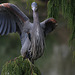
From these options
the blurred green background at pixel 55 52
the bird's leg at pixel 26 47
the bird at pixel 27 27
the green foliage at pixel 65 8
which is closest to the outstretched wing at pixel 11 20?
the bird at pixel 27 27

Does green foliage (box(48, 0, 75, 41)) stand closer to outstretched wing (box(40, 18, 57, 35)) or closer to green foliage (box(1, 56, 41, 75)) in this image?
outstretched wing (box(40, 18, 57, 35))

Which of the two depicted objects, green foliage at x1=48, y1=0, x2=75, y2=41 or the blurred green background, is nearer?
green foliage at x1=48, y1=0, x2=75, y2=41

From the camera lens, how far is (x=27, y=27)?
7.34ft

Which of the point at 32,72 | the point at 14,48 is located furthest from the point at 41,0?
the point at 32,72

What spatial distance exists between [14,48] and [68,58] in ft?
4.95

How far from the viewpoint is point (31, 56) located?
227 centimetres

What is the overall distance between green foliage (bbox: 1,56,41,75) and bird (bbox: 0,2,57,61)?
6.8 inches

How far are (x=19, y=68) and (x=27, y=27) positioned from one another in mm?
413

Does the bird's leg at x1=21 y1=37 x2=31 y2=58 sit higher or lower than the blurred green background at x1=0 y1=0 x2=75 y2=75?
higher

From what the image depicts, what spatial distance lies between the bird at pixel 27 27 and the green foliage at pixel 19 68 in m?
0.17

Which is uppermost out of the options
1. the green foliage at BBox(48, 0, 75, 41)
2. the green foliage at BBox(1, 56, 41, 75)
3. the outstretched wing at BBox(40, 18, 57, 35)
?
the green foliage at BBox(48, 0, 75, 41)

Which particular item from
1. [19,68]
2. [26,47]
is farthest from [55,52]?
[19,68]

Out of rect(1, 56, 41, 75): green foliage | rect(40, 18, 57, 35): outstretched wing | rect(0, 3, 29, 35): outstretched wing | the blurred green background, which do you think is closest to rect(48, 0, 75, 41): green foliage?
rect(40, 18, 57, 35): outstretched wing

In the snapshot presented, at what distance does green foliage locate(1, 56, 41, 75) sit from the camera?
6.59 feet
